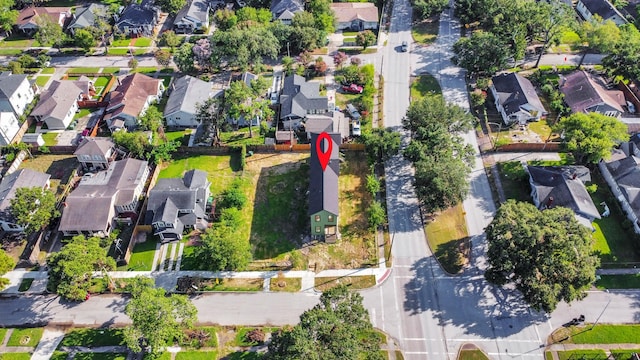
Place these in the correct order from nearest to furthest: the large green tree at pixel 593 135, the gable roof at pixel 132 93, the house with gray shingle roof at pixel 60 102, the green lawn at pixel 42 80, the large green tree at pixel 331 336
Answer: the large green tree at pixel 331 336 → the large green tree at pixel 593 135 → the gable roof at pixel 132 93 → the house with gray shingle roof at pixel 60 102 → the green lawn at pixel 42 80

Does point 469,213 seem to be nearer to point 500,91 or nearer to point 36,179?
point 500,91

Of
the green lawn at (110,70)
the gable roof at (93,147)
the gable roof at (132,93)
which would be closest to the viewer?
the gable roof at (93,147)

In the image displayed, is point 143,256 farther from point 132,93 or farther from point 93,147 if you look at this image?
point 132,93

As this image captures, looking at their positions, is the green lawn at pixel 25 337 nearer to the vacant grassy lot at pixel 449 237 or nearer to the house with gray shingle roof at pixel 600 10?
the vacant grassy lot at pixel 449 237

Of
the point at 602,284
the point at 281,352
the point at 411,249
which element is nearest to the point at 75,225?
the point at 281,352

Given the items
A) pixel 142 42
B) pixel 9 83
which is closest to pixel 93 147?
pixel 9 83

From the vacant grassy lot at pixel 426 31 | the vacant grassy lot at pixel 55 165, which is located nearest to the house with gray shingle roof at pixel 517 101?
the vacant grassy lot at pixel 426 31

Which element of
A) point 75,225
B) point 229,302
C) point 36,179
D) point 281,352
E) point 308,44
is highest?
point 308,44
